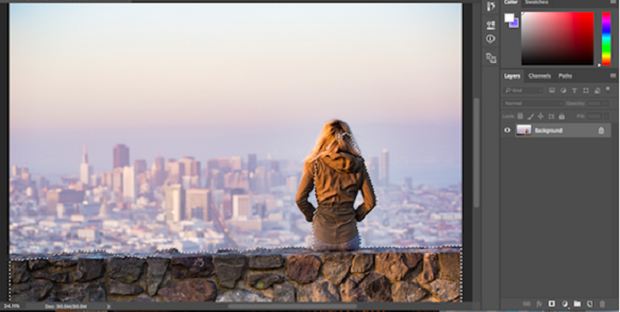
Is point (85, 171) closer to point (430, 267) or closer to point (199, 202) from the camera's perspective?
point (199, 202)

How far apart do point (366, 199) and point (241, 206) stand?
6.80m

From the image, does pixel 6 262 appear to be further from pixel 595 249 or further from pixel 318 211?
pixel 595 249

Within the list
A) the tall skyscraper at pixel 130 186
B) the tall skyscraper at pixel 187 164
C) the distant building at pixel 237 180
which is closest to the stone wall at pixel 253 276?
the distant building at pixel 237 180

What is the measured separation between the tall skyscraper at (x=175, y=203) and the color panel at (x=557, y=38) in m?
7.42

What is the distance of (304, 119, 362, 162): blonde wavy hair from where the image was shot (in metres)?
3.95

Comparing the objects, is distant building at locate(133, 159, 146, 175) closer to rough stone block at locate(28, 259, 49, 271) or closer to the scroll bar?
rough stone block at locate(28, 259, 49, 271)

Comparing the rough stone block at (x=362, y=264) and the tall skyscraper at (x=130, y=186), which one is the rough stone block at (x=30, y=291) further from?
the tall skyscraper at (x=130, y=186)

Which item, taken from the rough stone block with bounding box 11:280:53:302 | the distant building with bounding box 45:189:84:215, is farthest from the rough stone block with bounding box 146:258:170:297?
the distant building with bounding box 45:189:84:215

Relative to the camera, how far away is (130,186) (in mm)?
11758

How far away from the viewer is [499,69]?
121 inches

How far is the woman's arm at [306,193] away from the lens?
13.1 ft

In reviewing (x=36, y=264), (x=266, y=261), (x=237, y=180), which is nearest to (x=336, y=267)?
(x=266, y=261)

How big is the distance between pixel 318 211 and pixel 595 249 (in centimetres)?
196

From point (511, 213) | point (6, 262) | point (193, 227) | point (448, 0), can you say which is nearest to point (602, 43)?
point (448, 0)
